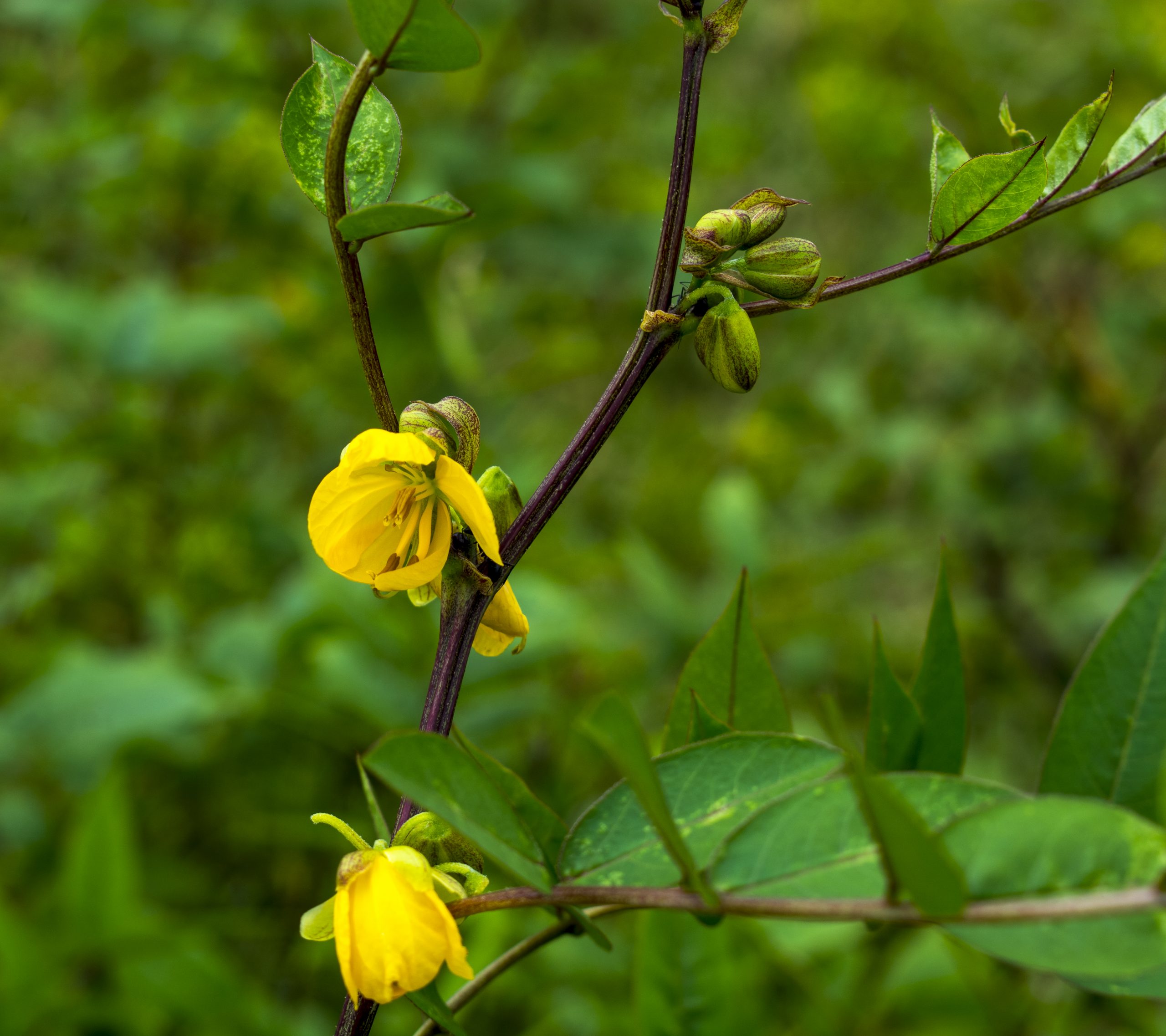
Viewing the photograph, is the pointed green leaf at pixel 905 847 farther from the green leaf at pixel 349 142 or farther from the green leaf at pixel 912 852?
the green leaf at pixel 349 142

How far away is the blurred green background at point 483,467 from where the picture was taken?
1134 millimetres

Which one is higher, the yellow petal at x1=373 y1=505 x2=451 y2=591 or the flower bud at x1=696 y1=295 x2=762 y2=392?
the flower bud at x1=696 y1=295 x2=762 y2=392

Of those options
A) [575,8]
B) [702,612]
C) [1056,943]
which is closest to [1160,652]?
[1056,943]

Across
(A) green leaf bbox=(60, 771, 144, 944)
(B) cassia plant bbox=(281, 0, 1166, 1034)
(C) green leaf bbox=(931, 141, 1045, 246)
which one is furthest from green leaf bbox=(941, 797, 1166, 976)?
(A) green leaf bbox=(60, 771, 144, 944)

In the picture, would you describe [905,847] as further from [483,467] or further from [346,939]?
[483,467]

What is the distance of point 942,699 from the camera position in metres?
0.49

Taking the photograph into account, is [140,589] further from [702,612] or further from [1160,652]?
[1160,652]

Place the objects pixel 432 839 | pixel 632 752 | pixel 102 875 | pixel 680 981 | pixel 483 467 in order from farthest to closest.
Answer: pixel 483 467 < pixel 102 875 < pixel 680 981 < pixel 432 839 < pixel 632 752

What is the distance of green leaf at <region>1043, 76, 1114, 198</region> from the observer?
423 mm

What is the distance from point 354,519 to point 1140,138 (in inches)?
14.2

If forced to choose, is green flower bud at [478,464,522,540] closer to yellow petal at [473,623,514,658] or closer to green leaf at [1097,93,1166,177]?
yellow petal at [473,623,514,658]

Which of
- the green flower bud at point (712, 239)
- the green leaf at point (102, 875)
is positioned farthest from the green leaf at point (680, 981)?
the green leaf at point (102, 875)

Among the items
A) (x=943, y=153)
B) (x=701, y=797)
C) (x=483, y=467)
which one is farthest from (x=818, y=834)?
(x=483, y=467)

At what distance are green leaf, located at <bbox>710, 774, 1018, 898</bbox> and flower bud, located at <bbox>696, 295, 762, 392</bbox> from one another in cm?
15
